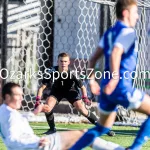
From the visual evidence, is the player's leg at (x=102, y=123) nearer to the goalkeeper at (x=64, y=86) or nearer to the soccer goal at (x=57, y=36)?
the goalkeeper at (x=64, y=86)

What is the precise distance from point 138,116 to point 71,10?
9.71 ft

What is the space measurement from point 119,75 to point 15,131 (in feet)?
3.47

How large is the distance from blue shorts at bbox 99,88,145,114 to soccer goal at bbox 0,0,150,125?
6.04 metres

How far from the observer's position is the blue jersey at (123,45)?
6410mm

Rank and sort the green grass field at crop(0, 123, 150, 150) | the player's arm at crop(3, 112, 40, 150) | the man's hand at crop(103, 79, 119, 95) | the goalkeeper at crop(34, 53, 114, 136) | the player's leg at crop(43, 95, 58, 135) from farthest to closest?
the goalkeeper at crop(34, 53, 114, 136)
the player's leg at crop(43, 95, 58, 135)
the green grass field at crop(0, 123, 150, 150)
the player's arm at crop(3, 112, 40, 150)
the man's hand at crop(103, 79, 119, 95)

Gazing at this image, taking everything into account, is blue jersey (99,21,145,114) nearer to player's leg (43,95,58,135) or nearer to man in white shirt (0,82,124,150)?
man in white shirt (0,82,124,150)

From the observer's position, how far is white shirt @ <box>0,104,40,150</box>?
640cm

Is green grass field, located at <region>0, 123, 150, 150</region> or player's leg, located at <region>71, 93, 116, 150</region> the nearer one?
player's leg, located at <region>71, 93, 116, 150</region>

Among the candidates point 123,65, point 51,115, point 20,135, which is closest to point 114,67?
point 123,65

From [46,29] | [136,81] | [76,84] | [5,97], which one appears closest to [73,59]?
[46,29]

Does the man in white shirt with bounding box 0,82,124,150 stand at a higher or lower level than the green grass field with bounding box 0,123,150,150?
higher

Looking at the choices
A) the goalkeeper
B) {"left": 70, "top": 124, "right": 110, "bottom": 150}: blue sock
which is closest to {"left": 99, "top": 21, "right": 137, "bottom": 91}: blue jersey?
{"left": 70, "top": 124, "right": 110, "bottom": 150}: blue sock

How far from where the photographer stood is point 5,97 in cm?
671

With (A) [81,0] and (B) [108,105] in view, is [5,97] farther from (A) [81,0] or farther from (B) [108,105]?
(A) [81,0]
